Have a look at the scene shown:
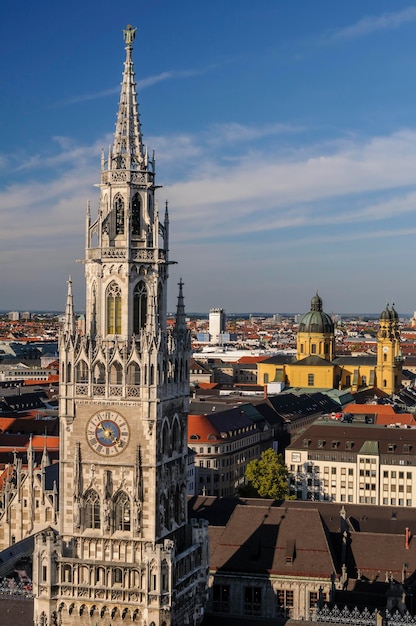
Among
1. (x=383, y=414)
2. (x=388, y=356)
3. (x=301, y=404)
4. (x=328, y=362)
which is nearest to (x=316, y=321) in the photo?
(x=328, y=362)

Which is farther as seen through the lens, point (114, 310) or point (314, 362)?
point (314, 362)

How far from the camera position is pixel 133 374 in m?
37.7

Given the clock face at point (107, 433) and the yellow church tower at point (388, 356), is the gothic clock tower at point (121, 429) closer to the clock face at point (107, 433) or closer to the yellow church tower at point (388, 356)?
the clock face at point (107, 433)

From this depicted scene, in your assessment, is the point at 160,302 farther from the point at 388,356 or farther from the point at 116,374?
the point at 388,356

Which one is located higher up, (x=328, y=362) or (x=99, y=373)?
(x=99, y=373)

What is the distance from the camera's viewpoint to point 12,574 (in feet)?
170

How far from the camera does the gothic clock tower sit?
37.1 m

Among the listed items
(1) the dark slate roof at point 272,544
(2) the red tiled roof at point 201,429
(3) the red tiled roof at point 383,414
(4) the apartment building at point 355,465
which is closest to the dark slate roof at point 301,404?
(3) the red tiled roof at point 383,414

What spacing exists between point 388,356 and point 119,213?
529 feet

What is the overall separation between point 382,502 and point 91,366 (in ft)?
264

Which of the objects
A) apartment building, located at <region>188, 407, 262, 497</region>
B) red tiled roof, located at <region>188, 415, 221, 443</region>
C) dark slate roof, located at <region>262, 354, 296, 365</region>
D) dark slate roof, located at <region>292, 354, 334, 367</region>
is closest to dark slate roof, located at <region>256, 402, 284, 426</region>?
apartment building, located at <region>188, 407, 262, 497</region>

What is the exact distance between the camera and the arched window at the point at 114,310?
125 ft

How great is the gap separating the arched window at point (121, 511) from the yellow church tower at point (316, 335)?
156725 mm

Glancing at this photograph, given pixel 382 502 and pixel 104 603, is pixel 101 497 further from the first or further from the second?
pixel 382 502
